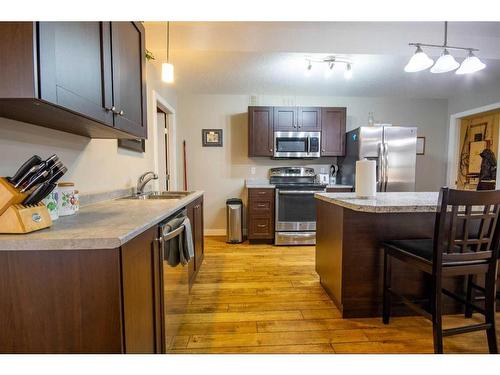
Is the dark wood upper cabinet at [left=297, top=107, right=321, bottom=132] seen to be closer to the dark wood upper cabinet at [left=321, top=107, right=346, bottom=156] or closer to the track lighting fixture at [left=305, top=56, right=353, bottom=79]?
the dark wood upper cabinet at [left=321, top=107, right=346, bottom=156]

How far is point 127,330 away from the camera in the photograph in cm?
88

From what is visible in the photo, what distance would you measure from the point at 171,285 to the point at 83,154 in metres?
1.08

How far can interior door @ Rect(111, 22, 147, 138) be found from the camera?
138 centimetres

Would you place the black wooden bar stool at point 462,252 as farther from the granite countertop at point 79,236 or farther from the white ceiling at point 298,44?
the white ceiling at point 298,44

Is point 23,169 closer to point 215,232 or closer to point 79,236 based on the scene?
point 79,236

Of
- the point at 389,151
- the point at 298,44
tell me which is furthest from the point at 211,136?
the point at 389,151

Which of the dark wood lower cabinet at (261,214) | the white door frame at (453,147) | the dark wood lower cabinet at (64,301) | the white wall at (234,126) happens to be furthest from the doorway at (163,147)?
the white door frame at (453,147)

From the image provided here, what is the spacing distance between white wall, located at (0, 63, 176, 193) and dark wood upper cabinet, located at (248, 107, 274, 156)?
1.52m

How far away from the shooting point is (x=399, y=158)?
365 centimetres

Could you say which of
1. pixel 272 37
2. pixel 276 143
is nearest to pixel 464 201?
pixel 272 37

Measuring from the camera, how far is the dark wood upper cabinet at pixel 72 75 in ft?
2.68

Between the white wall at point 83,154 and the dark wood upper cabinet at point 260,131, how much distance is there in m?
1.52
